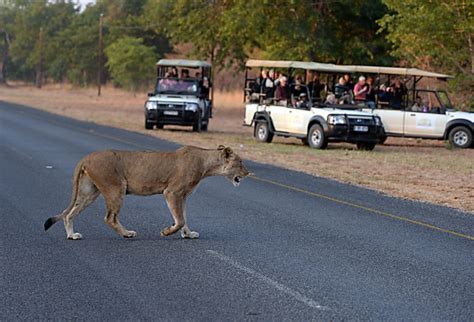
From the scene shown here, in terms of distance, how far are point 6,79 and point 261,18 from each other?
75431 millimetres

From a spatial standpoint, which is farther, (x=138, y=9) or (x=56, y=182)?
(x=138, y=9)

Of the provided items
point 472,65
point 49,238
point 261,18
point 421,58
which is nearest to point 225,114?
point 261,18

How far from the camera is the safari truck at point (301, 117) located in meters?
26.8

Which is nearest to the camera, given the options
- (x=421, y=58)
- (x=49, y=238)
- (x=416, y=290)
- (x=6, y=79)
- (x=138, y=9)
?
(x=416, y=290)

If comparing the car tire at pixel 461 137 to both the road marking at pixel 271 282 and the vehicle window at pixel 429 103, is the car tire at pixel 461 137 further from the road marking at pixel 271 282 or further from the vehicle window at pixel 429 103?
the road marking at pixel 271 282

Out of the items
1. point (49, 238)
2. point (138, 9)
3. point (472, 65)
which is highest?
point (138, 9)

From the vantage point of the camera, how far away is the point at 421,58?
37875 millimetres

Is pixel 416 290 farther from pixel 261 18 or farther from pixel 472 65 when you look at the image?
pixel 261 18

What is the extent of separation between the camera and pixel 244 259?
980 cm

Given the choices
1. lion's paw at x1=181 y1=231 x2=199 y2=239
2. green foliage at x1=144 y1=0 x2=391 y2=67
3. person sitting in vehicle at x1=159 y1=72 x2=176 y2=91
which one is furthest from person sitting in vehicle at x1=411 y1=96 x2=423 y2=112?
lion's paw at x1=181 y1=231 x2=199 y2=239

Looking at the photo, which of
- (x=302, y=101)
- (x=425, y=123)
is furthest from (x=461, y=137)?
(x=302, y=101)

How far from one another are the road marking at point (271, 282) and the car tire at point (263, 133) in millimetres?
19268

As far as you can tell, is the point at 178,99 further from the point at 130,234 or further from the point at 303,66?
the point at 130,234

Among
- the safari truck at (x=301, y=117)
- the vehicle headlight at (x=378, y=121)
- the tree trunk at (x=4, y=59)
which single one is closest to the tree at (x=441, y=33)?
the safari truck at (x=301, y=117)
